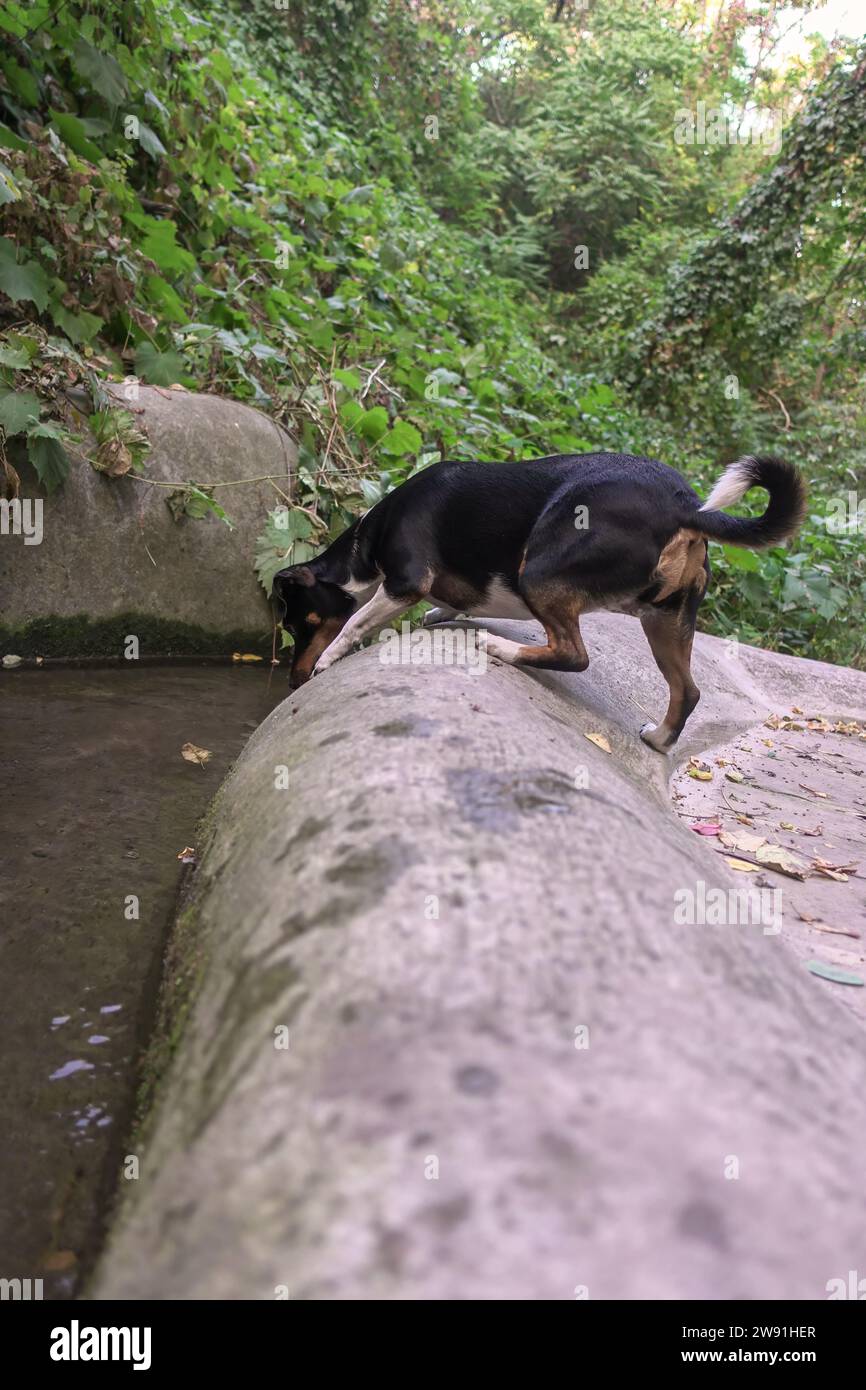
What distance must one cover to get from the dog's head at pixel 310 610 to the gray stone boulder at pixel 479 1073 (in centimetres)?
188

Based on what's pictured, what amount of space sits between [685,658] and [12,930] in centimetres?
222

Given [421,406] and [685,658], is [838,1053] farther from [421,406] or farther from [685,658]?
[421,406]

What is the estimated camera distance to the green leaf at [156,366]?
16.1 ft

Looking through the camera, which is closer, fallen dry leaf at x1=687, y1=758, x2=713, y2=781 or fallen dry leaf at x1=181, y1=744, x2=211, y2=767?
fallen dry leaf at x1=181, y1=744, x2=211, y2=767

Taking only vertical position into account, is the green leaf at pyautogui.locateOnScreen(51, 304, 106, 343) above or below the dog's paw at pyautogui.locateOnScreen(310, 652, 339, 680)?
above

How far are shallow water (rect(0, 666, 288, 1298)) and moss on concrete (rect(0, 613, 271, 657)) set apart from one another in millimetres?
171

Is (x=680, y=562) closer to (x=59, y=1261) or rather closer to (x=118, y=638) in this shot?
(x=59, y=1261)

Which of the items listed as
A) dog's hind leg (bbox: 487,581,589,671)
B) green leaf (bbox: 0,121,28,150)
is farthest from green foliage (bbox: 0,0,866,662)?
dog's hind leg (bbox: 487,581,589,671)

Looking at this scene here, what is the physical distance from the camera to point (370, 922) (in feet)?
4.53

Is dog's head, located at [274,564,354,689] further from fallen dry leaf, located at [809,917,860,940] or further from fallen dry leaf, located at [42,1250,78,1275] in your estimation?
fallen dry leaf, located at [42,1250,78,1275]

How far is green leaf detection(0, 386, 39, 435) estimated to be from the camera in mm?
3994

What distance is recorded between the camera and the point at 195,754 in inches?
140

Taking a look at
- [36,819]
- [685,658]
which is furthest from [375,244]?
[36,819]

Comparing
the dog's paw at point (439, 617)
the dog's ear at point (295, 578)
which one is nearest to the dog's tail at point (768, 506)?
the dog's paw at point (439, 617)
